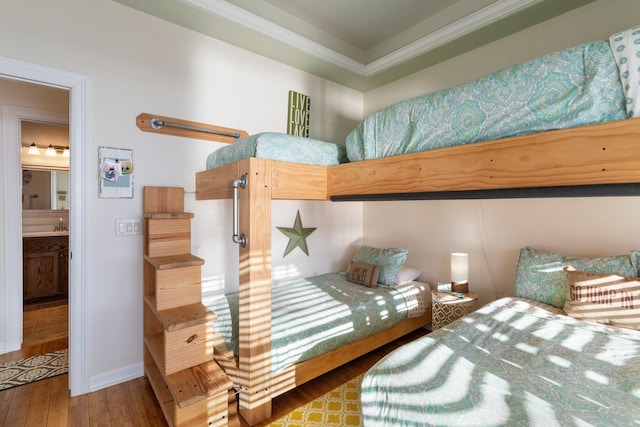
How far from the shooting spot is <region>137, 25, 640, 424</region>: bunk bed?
0.94m

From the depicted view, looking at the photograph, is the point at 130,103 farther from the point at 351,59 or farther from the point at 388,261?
the point at 388,261

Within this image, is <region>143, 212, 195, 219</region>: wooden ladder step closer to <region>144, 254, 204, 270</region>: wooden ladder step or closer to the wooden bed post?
<region>144, 254, 204, 270</region>: wooden ladder step

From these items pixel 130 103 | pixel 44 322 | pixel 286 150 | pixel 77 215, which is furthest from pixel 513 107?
pixel 44 322

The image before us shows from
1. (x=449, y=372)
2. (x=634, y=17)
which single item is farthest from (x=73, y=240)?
(x=634, y=17)

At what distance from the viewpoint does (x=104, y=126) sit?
2.03m

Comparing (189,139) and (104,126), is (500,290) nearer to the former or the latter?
(189,139)

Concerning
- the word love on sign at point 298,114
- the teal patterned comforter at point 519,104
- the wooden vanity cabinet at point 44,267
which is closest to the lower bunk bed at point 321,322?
the teal patterned comforter at point 519,104

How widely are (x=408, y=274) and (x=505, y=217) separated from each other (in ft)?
3.31

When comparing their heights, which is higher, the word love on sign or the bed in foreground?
the word love on sign

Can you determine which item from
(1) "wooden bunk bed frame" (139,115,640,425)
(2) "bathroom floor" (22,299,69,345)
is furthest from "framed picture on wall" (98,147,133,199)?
(2) "bathroom floor" (22,299,69,345)

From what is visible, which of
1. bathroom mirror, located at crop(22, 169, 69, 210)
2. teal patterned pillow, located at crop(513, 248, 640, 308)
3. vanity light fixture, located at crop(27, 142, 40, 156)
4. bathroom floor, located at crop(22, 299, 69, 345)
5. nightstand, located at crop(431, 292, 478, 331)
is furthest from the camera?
bathroom mirror, located at crop(22, 169, 69, 210)

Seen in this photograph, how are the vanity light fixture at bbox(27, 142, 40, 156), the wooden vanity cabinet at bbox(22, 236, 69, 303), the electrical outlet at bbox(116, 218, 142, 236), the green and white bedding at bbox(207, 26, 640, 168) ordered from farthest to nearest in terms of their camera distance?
the vanity light fixture at bbox(27, 142, 40, 156) → the wooden vanity cabinet at bbox(22, 236, 69, 303) → the electrical outlet at bbox(116, 218, 142, 236) → the green and white bedding at bbox(207, 26, 640, 168)

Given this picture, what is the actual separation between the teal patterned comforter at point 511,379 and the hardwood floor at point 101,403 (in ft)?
2.88

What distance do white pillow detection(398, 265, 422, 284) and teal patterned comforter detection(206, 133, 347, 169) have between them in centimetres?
149
